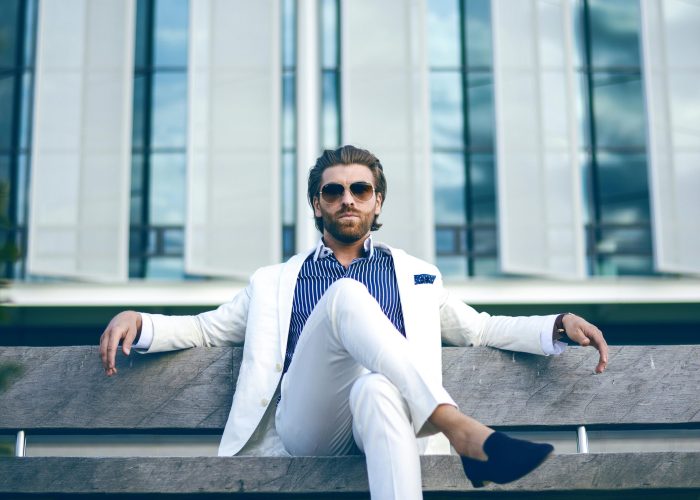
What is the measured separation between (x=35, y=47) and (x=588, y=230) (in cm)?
928

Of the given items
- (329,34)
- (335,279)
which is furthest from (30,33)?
(335,279)

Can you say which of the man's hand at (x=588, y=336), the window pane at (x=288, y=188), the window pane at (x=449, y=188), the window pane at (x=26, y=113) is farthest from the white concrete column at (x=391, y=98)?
the man's hand at (x=588, y=336)

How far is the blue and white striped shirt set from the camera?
3713 millimetres

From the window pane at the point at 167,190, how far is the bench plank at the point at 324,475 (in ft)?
35.0

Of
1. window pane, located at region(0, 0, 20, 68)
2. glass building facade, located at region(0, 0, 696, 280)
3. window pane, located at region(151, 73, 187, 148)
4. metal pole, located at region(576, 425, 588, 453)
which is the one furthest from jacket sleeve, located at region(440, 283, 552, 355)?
window pane, located at region(0, 0, 20, 68)

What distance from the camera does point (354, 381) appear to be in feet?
9.94

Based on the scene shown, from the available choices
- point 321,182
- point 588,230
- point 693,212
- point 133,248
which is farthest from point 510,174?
point 321,182

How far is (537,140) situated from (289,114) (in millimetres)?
3834

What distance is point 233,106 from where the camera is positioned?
1257 centimetres

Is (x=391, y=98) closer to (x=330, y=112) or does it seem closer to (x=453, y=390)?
(x=330, y=112)

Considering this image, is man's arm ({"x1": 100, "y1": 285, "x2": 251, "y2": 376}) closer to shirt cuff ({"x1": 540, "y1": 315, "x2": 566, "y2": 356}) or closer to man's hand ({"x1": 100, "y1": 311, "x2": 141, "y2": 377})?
man's hand ({"x1": 100, "y1": 311, "x2": 141, "y2": 377})

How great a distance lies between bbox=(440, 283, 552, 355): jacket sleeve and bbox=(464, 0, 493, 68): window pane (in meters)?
10.4

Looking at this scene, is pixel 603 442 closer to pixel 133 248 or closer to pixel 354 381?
pixel 133 248

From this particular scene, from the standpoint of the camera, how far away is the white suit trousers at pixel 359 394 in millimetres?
2586
